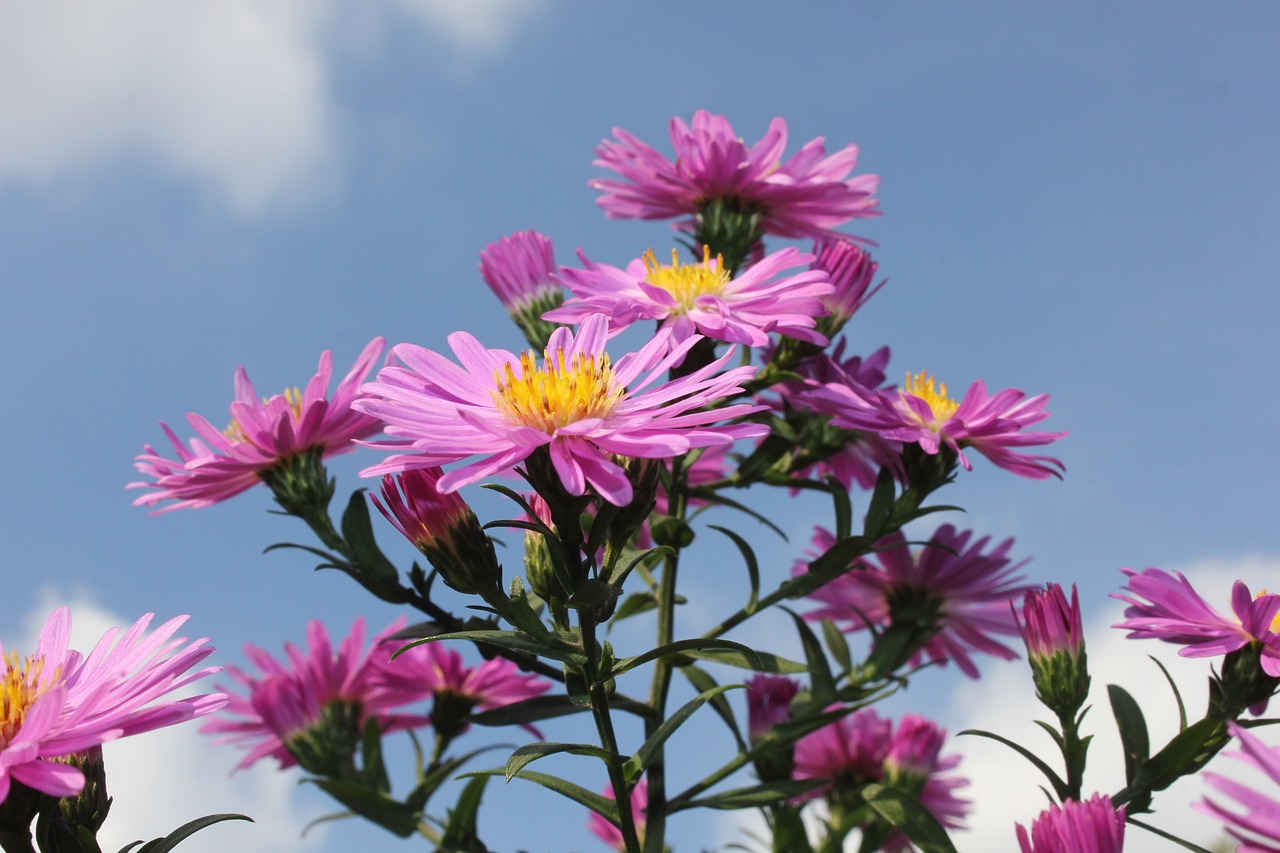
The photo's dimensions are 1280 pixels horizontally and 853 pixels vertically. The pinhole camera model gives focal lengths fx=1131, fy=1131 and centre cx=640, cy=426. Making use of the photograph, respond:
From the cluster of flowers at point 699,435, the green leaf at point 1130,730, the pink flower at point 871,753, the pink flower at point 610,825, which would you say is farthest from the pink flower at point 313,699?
the green leaf at point 1130,730

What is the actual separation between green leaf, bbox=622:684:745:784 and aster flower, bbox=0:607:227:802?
0.65m

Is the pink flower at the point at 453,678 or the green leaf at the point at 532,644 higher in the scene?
the pink flower at the point at 453,678

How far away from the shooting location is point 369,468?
1.48m

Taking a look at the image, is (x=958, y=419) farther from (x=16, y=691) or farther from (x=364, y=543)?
(x=16, y=691)

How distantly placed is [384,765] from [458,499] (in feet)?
4.62

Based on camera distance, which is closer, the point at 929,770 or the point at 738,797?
the point at 738,797

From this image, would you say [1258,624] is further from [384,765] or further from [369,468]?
[384,765]

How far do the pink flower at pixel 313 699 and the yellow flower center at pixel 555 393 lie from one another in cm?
142

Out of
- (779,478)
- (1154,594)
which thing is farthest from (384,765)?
(1154,594)

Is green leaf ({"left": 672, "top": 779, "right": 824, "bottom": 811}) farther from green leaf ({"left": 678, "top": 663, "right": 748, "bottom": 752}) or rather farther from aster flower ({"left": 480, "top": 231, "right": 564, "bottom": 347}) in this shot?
aster flower ({"left": 480, "top": 231, "right": 564, "bottom": 347})

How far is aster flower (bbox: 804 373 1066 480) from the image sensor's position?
2252mm

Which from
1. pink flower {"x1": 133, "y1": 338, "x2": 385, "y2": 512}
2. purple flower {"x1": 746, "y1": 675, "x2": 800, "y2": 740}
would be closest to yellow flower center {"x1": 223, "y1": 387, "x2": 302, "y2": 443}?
pink flower {"x1": 133, "y1": 338, "x2": 385, "y2": 512}

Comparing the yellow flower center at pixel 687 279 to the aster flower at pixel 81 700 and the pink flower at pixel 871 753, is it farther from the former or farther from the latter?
the pink flower at pixel 871 753

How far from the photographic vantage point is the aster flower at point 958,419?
2252 mm
